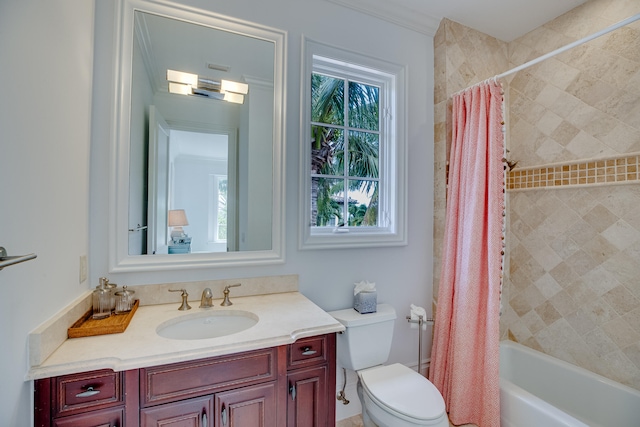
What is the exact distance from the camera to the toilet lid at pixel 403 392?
A: 4.43ft

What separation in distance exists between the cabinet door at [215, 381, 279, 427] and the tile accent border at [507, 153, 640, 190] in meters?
2.18

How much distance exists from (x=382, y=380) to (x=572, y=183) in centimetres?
176

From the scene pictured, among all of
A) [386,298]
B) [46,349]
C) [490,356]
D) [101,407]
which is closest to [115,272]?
[46,349]

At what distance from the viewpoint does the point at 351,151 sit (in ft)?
6.67

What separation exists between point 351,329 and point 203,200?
1067 mm

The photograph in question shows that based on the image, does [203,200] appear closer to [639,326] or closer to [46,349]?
[46,349]

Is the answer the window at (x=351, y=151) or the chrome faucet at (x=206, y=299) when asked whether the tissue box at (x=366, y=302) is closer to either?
the window at (x=351, y=151)

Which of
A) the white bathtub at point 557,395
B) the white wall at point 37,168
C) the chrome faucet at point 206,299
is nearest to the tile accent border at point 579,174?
the white bathtub at point 557,395

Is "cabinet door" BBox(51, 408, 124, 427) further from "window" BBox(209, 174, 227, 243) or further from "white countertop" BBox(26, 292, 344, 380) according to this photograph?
"window" BBox(209, 174, 227, 243)

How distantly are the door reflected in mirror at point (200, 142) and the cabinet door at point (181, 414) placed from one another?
0.72 meters

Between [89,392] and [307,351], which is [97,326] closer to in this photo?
[89,392]

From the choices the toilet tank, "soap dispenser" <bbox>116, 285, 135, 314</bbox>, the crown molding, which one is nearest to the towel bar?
"soap dispenser" <bbox>116, 285, 135, 314</bbox>

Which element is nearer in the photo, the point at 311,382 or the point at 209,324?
the point at 311,382

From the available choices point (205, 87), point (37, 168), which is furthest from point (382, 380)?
point (205, 87)
